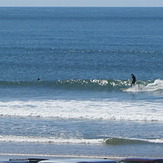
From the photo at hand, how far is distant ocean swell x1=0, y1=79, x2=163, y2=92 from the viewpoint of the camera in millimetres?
45875

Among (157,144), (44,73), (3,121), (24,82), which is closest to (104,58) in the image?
(44,73)

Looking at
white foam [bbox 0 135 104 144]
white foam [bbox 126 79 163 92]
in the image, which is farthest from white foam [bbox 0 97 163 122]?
white foam [bbox 126 79 163 92]

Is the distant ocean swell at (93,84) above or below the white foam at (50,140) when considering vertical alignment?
above

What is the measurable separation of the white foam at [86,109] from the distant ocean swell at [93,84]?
734cm

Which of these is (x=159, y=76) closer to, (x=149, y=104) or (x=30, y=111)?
(x=149, y=104)

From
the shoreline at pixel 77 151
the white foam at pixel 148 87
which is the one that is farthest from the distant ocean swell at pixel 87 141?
the white foam at pixel 148 87

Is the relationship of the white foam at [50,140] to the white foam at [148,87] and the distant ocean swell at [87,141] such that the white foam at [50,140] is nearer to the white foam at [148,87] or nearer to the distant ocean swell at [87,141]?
the distant ocean swell at [87,141]

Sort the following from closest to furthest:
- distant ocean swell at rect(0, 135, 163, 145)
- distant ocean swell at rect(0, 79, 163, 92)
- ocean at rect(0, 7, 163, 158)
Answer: ocean at rect(0, 7, 163, 158) < distant ocean swell at rect(0, 135, 163, 145) < distant ocean swell at rect(0, 79, 163, 92)

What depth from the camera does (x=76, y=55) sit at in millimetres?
70438

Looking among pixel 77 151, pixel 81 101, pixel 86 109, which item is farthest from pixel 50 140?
pixel 81 101

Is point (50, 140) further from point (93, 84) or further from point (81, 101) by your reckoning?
point (93, 84)

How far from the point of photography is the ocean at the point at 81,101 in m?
26.1

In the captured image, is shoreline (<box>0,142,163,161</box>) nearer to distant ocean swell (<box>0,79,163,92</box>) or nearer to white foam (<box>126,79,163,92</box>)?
white foam (<box>126,79,163,92</box>)

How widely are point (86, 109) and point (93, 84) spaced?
1353 centimetres
